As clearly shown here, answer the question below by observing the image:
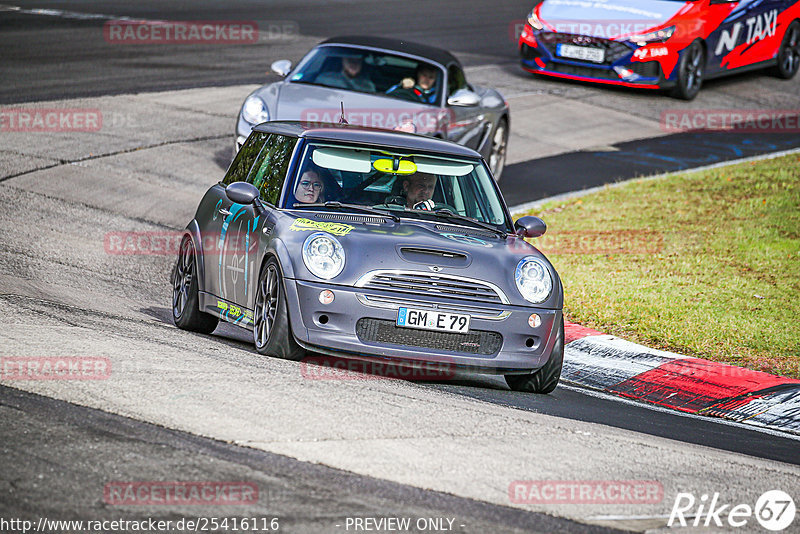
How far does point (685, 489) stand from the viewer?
5.57 m

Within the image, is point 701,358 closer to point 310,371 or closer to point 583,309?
point 583,309

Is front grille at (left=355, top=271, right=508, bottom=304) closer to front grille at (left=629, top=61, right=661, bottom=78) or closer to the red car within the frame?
the red car

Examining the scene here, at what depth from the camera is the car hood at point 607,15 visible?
20.0 meters

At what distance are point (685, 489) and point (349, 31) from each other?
68.0 ft

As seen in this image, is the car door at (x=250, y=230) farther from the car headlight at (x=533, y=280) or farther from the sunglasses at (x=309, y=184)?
the car headlight at (x=533, y=280)

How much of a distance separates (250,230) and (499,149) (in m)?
7.93

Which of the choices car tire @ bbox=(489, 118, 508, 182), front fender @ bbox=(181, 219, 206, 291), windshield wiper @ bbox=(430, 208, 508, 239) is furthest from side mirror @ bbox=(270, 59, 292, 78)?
windshield wiper @ bbox=(430, 208, 508, 239)

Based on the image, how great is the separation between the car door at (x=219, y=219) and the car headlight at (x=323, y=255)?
117 centimetres

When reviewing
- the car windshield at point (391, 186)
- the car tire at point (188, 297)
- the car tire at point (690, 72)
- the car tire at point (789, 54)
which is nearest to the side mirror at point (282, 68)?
the car tire at point (188, 297)

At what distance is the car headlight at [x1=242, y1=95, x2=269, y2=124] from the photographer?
1301cm

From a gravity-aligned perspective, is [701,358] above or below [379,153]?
below

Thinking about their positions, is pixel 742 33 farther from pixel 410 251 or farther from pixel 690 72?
pixel 410 251

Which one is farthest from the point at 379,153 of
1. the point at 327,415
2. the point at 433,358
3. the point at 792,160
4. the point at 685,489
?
the point at 792,160

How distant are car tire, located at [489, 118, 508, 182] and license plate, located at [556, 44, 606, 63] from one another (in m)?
5.35
